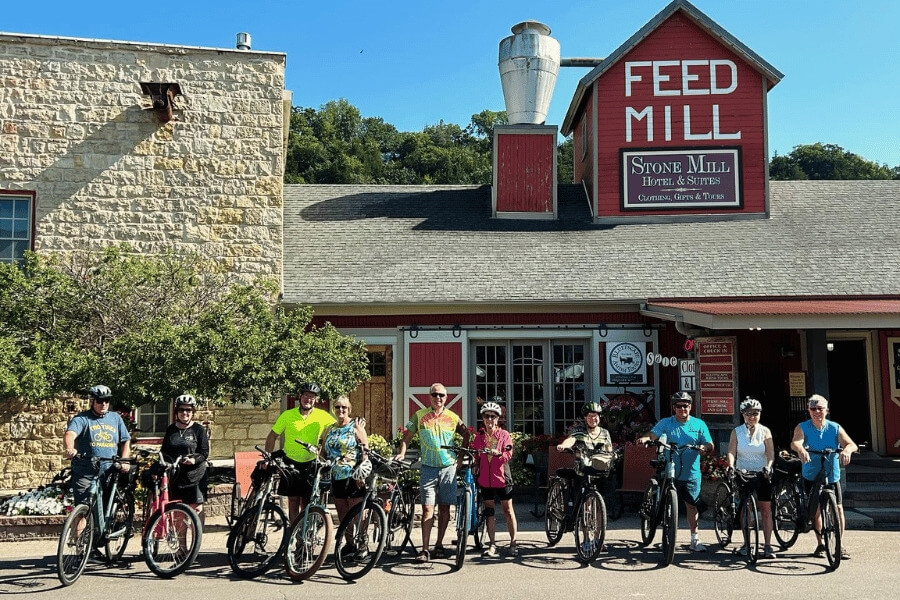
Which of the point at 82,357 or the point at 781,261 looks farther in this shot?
the point at 781,261

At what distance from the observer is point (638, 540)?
8.30m

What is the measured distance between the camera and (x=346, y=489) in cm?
752

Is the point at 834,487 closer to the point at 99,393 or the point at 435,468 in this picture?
the point at 435,468

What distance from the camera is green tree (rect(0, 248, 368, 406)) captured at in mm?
9523

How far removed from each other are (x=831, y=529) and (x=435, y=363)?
6625mm

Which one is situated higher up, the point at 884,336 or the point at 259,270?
the point at 259,270

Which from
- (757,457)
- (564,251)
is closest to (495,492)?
(757,457)

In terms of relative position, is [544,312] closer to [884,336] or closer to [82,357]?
[884,336]

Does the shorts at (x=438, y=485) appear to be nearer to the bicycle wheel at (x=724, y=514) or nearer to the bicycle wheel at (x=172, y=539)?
the bicycle wheel at (x=172, y=539)

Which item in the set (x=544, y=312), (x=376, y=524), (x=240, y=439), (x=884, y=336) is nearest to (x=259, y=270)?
(x=240, y=439)

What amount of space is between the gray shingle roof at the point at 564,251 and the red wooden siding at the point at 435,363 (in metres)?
0.80

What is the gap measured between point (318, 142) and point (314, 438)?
36.3 meters

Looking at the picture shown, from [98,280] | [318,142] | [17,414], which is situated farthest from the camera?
[318,142]

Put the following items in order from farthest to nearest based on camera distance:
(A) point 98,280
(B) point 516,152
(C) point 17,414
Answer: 1. (B) point 516,152
2. (C) point 17,414
3. (A) point 98,280
